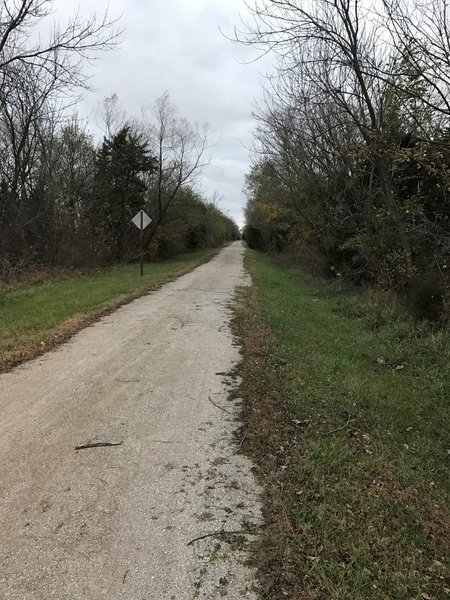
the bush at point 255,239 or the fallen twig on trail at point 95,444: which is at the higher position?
the bush at point 255,239

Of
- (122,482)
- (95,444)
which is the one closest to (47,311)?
(95,444)

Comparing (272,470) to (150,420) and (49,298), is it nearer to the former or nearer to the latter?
(150,420)

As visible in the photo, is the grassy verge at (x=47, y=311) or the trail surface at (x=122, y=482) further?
the grassy verge at (x=47, y=311)

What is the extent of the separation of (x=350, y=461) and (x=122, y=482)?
1901mm

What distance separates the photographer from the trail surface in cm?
248

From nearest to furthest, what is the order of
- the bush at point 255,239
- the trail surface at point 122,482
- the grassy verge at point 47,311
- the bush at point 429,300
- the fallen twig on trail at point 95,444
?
the trail surface at point 122,482 → the fallen twig on trail at point 95,444 → the grassy verge at point 47,311 → the bush at point 429,300 → the bush at point 255,239

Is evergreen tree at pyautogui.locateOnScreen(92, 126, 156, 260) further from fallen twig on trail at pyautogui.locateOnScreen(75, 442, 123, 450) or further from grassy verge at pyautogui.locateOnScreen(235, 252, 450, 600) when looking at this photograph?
fallen twig on trail at pyautogui.locateOnScreen(75, 442, 123, 450)

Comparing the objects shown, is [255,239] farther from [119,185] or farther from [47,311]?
[47,311]

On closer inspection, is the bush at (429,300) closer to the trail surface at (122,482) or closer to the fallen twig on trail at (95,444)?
the trail surface at (122,482)

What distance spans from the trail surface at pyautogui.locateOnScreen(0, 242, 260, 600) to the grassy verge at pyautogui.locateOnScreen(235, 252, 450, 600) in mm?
259

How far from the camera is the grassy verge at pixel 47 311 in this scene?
7.01 meters

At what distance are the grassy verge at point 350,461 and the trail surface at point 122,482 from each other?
26cm

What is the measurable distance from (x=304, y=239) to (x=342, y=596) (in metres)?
23.1

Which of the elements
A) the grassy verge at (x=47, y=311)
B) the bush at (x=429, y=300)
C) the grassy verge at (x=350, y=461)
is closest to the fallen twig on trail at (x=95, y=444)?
the grassy verge at (x=350, y=461)
